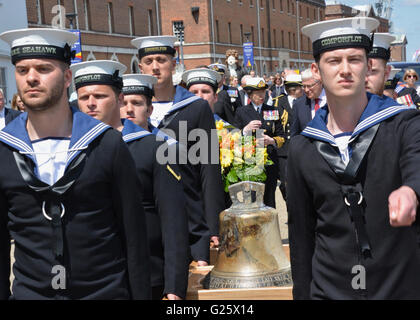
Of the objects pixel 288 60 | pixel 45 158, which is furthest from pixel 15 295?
pixel 288 60

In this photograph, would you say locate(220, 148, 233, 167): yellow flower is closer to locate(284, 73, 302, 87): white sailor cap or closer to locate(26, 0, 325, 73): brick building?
locate(284, 73, 302, 87): white sailor cap

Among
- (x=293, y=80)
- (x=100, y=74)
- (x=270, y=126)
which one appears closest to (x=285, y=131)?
(x=270, y=126)

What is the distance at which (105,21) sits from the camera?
152 feet

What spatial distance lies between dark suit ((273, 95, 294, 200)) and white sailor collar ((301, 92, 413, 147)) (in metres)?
7.30

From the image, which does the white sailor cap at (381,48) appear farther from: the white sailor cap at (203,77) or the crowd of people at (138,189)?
the white sailor cap at (203,77)

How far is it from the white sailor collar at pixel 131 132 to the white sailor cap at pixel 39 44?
1202 mm

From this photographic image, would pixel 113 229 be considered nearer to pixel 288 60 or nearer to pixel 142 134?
pixel 142 134

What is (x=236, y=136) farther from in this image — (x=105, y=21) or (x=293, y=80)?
(x=105, y=21)

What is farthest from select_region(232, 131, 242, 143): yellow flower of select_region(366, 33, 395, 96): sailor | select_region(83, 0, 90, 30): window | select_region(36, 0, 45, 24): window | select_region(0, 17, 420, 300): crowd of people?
select_region(83, 0, 90, 30): window

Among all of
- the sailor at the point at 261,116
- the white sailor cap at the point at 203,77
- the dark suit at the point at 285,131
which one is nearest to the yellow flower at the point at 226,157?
the white sailor cap at the point at 203,77

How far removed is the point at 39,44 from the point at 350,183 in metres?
1.74

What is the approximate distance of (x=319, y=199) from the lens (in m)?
3.68

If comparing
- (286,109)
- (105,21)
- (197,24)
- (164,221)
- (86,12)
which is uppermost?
(197,24)
